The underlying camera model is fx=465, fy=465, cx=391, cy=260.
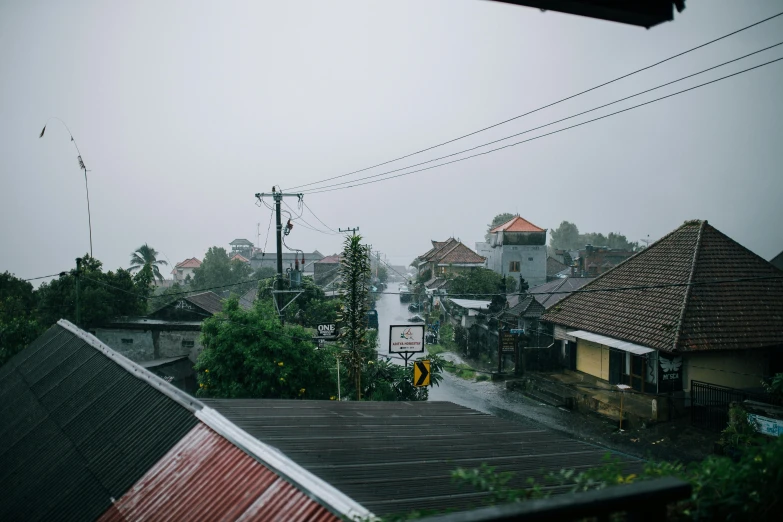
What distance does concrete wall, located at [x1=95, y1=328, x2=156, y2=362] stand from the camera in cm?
2353

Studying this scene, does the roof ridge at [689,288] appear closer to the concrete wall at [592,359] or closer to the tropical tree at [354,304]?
the concrete wall at [592,359]

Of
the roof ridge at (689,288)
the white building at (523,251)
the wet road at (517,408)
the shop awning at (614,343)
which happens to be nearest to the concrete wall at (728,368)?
the roof ridge at (689,288)

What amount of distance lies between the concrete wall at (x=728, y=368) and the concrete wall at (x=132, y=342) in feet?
77.1

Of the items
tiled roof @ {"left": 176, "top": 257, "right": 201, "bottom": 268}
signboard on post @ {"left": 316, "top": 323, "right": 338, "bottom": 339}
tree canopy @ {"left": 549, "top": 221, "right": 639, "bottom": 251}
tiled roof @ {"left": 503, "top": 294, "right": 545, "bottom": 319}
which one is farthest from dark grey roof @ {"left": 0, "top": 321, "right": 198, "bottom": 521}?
tree canopy @ {"left": 549, "top": 221, "right": 639, "bottom": 251}

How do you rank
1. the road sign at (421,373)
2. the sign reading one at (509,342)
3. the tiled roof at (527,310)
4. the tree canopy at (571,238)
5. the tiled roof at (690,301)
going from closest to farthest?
the road sign at (421,373), the tiled roof at (690,301), the sign reading one at (509,342), the tiled roof at (527,310), the tree canopy at (571,238)

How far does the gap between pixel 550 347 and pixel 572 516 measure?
72.4 ft

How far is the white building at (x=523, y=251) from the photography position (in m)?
47.4

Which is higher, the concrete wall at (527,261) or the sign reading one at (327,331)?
the concrete wall at (527,261)

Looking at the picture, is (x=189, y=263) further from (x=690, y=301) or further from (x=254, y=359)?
(x=690, y=301)

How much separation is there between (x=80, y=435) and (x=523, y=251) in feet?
146

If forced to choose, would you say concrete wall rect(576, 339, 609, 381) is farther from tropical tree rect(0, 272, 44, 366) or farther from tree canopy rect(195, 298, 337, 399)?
tropical tree rect(0, 272, 44, 366)

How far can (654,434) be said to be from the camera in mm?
14445

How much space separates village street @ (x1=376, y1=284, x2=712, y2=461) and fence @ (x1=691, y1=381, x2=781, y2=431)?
500mm

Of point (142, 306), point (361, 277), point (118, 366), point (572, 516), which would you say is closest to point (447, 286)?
point (142, 306)
